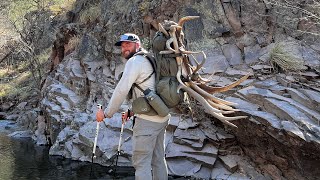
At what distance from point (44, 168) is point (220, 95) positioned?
14.4ft

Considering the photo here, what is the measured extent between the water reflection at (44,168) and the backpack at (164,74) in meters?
3.52

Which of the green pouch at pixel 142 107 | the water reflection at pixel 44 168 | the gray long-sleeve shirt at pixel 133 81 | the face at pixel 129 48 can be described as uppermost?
the face at pixel 129 48

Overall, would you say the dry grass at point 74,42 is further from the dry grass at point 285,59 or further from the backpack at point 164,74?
the backpack at point 164,74

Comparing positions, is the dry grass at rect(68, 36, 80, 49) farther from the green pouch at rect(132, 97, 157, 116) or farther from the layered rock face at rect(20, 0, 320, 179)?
the green pouch at rect(132, 97, 157, 116)

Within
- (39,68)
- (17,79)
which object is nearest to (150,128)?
(39,68)

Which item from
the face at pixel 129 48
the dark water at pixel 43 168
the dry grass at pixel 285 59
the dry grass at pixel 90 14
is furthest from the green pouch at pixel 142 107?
the dry grass at pixel 90 14

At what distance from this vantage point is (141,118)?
17.9 ft

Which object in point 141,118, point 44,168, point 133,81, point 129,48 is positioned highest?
point 129,48

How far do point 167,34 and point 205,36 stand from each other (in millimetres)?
5922

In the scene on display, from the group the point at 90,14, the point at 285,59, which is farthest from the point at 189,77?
the point at 90,14

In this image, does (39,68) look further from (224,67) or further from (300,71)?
(300,71)

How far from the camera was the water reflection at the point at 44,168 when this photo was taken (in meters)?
8.58

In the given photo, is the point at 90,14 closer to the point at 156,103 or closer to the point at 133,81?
the point at 133,81

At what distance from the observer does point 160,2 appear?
1234 cm
